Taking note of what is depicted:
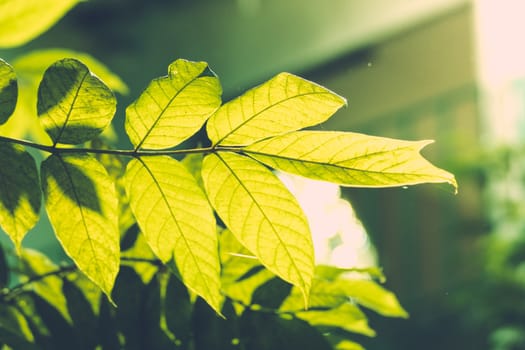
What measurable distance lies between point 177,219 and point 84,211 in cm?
6

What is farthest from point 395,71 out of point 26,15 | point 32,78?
point 26,15

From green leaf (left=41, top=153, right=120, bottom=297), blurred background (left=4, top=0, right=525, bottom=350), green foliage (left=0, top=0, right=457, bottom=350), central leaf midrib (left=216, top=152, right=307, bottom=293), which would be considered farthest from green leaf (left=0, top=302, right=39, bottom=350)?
blurred background (left=4, top=0, right=525, bottom=350)

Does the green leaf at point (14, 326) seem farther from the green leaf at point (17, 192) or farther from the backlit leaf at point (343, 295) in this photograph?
the backlit leaf at point (343, 295)

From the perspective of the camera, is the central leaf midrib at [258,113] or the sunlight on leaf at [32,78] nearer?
the central leaf midrib at [258,113]

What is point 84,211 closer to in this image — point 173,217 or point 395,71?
point 173,217

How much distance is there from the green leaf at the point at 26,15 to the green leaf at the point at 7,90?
0.87 ft

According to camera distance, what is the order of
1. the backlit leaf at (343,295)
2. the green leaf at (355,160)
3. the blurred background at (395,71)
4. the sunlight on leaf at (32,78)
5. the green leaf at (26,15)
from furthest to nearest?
1. the blurred background at (395,71)
2. the sunlight on leaf at (32,78)
3. the green leaf at (26,15)
4. the backlit leaf at (343,295)
5. the green leaf at (355,160)

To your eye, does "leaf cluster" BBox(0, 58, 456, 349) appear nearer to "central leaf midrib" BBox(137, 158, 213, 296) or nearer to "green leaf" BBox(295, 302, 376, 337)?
"central leaf midrib" BBox(137, 158, 213, 296)

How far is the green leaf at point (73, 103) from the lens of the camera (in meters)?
0.44

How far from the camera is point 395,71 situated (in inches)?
233

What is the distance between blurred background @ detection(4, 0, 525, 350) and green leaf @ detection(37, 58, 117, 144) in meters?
4.14

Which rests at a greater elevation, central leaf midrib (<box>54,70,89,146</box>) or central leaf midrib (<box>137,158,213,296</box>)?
central leaf midrib (<box>54,70,89,146</box>)

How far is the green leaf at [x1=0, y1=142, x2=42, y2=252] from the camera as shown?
454 mm

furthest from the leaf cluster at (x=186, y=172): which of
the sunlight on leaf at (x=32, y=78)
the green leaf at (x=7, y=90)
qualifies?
the sunlight on leaf at (x=32, y=78)
